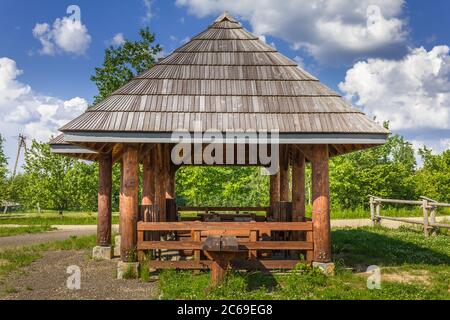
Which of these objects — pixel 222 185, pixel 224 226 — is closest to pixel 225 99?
pixel 224 226

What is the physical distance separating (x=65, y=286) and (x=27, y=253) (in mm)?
5385

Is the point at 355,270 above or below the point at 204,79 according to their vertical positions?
below

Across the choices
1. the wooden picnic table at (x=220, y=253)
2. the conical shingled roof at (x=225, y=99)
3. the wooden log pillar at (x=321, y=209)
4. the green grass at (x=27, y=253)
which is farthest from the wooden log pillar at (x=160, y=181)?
the wooden log pillar at (x=321, y=209)

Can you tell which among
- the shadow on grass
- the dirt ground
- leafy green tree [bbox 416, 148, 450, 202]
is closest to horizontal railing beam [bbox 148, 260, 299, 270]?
the dirt ground

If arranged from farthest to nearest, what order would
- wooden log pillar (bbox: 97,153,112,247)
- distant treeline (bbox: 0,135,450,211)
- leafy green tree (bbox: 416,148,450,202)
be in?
leafy green tree (bbox: 416,148,450,202) → distant treeline (bbox: 0,135,450,211) → wooden log pillar (bbox: 97,153,112,247)

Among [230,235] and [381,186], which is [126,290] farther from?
[381,186]

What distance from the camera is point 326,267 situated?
8.41 metres

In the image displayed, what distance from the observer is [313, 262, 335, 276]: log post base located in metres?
8.38

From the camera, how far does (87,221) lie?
94.4ft

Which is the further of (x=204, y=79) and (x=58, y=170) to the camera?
(x=58, y=170)

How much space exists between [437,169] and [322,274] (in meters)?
43.5

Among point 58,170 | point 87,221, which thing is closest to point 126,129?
point 87,221

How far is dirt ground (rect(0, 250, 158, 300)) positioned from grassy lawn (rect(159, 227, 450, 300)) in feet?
1.94

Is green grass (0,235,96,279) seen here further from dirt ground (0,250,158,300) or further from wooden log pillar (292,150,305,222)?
wooden log pillar (292,150,305,222)
